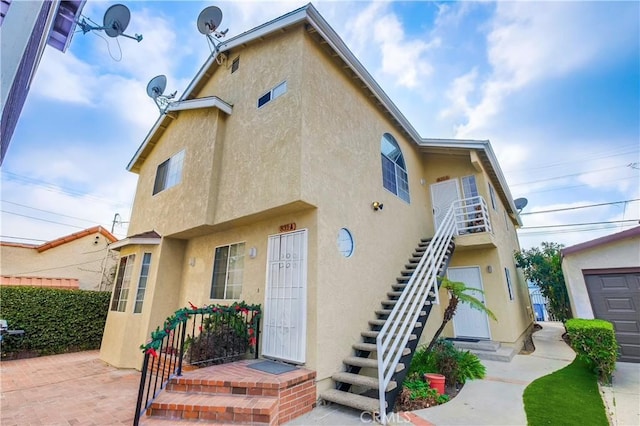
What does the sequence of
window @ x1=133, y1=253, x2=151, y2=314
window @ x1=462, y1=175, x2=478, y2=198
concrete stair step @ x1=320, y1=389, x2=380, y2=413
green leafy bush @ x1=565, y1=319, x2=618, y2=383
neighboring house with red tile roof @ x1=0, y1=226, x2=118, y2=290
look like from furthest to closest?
neighboring house with red tile roof @ x1=0, y1=226, x2=118, y2=290, window @ x1=462, y1=175, x2=478, y2=198, window @ x1=133, y1=253, x2=151, y2=314, green leafy bush @ x1=565, y1=319, x2=618, y2=383, concrete stair step @ x1=320, y1=389, x2=380, y2=413

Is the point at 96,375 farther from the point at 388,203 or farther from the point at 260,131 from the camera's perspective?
the point at 388,203

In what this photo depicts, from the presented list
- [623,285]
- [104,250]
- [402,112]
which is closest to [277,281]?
[402,112]

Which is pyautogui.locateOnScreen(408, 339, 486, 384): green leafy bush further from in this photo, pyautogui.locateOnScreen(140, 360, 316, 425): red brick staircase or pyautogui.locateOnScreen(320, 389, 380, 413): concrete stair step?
pyautogui.locateOnScreen(140, 360, 316, 425): red brick staircase

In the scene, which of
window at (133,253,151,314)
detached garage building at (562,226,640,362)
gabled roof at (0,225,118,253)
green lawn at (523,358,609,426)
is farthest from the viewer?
gabled roof at (0,225,118,253)

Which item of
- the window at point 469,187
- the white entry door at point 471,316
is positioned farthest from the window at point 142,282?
the window at point 469,187

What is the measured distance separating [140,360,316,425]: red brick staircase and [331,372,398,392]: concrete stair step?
539 mm

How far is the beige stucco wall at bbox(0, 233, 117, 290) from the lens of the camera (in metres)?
13.0

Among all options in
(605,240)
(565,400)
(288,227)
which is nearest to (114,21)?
(288,227)

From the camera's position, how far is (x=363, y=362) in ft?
17.5

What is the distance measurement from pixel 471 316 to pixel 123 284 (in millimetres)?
12176

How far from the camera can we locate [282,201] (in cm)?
583

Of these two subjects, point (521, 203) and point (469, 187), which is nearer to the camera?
point (469, 187)

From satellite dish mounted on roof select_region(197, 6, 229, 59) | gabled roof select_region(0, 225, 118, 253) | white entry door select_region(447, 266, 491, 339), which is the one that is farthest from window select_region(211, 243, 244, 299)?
gabled roof select_region(0, 225, 118, 253)

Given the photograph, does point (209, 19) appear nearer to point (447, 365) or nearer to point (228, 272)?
point (228, 272)
